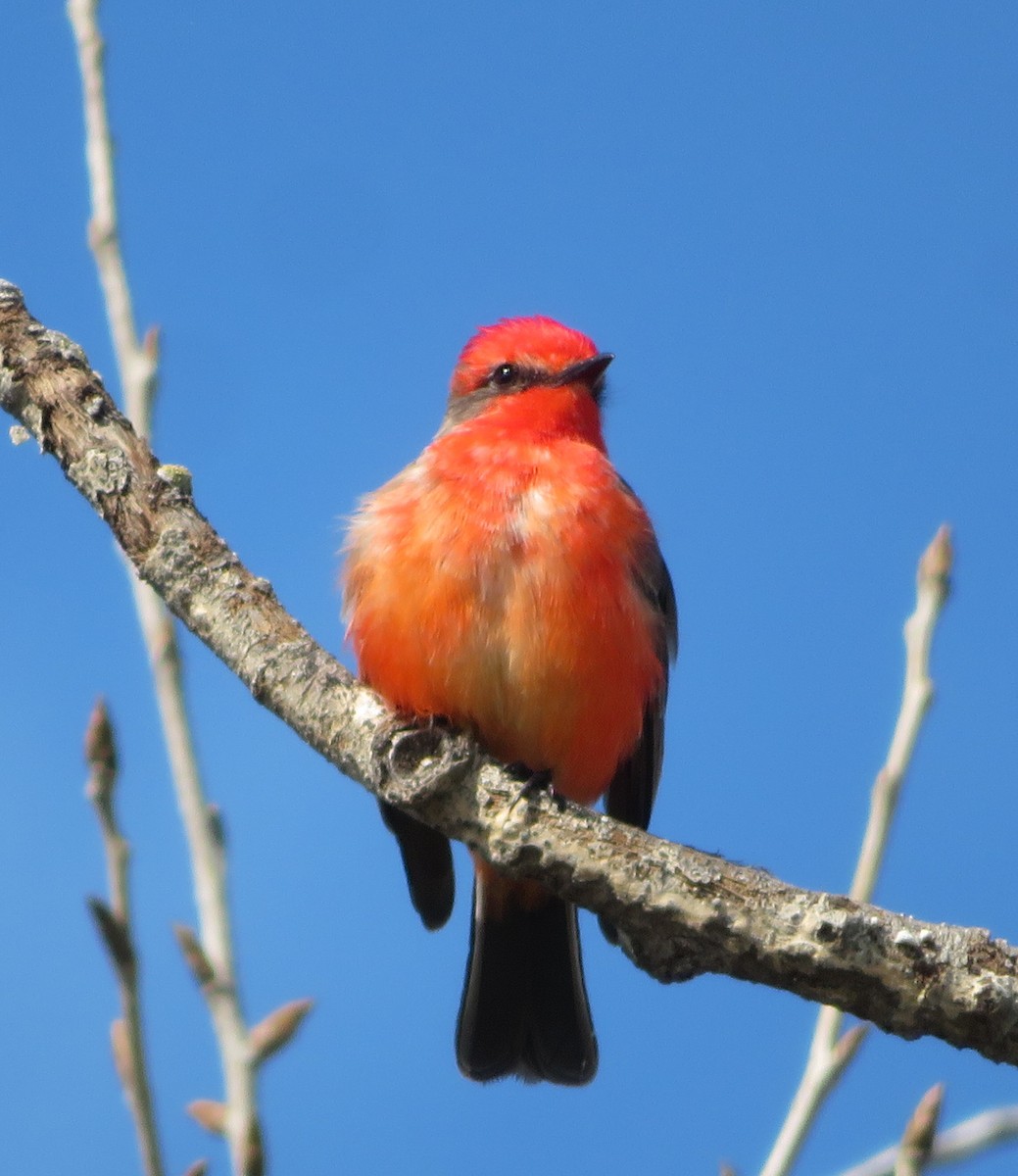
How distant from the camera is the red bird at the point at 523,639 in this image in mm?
5285

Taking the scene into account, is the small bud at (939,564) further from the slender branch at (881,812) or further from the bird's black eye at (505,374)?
the bird's black eye at (505,374)

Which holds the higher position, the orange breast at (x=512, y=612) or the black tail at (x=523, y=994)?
the orange breast at (x=512, y=612)

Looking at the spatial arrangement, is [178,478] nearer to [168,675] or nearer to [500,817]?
[168,675]

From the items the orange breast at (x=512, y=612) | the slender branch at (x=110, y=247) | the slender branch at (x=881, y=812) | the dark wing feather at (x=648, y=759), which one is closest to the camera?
the slender branch at (x=881, y=812)

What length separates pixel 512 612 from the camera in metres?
5.28

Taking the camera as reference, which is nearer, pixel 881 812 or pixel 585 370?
pixel 881 812

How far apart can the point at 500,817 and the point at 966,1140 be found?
1.33 meters

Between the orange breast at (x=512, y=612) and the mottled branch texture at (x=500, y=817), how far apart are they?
2.88 feet

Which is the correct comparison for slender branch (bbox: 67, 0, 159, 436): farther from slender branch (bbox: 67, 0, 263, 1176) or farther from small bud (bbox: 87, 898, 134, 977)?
small bud (bbox: 87, 898, 134, 977)

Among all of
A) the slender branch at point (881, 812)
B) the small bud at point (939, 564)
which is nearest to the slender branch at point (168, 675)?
the slender branch at point (881, 812)

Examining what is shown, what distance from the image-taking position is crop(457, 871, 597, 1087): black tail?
6.03 metres

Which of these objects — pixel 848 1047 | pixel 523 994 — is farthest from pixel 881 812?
pixel 523 994

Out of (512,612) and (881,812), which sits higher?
(512,612)

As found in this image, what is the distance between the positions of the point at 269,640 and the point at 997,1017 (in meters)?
2.07
